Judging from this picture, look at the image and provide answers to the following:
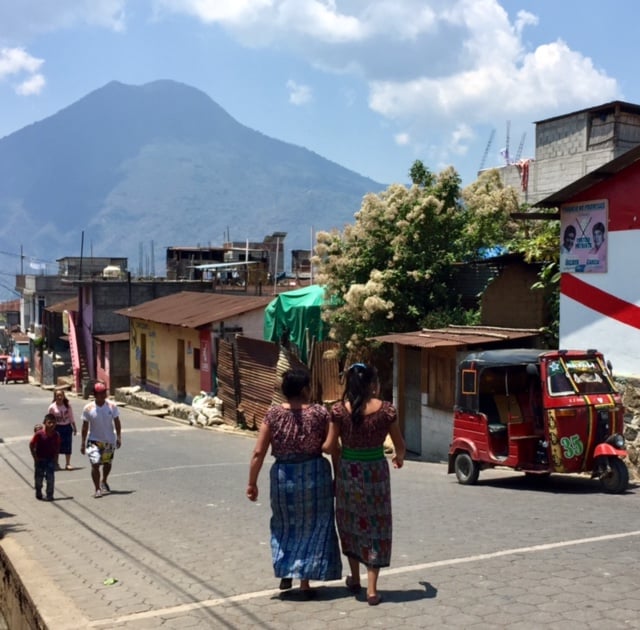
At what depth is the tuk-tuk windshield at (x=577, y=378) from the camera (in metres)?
10.5

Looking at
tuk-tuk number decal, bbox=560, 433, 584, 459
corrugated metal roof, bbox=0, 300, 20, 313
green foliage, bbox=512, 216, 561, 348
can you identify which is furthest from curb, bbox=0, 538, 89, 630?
corrugated metal roof, bbox=0, 300, 20, 313

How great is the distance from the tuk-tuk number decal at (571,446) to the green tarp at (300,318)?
10.7 meters

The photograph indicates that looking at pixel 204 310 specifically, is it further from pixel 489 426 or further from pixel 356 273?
pixel 489 426

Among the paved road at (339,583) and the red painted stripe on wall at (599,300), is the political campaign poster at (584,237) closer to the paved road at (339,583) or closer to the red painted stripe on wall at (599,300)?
the red painted stripe on wall at (599,300)

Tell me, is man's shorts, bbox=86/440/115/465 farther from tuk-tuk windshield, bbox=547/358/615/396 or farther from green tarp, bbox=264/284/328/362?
green tarp, bbox=264/284/328/362

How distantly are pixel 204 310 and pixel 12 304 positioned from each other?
6814 cm

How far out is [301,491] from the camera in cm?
577

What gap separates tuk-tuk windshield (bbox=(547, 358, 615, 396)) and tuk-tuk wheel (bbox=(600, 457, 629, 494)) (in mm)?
948

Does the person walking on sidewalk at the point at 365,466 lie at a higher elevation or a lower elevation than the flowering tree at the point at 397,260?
lower

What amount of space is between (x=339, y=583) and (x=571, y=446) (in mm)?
5028

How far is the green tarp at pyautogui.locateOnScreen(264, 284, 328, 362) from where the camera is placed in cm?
2114

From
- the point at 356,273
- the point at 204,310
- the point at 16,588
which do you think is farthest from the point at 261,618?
the point at 204,310

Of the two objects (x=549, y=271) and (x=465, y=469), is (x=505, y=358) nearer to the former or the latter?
(x=465, y=469)

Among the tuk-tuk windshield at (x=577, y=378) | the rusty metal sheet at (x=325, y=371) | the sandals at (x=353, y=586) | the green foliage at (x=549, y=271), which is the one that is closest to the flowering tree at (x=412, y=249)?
the rusty metal sheet at (x=325, y=371)
